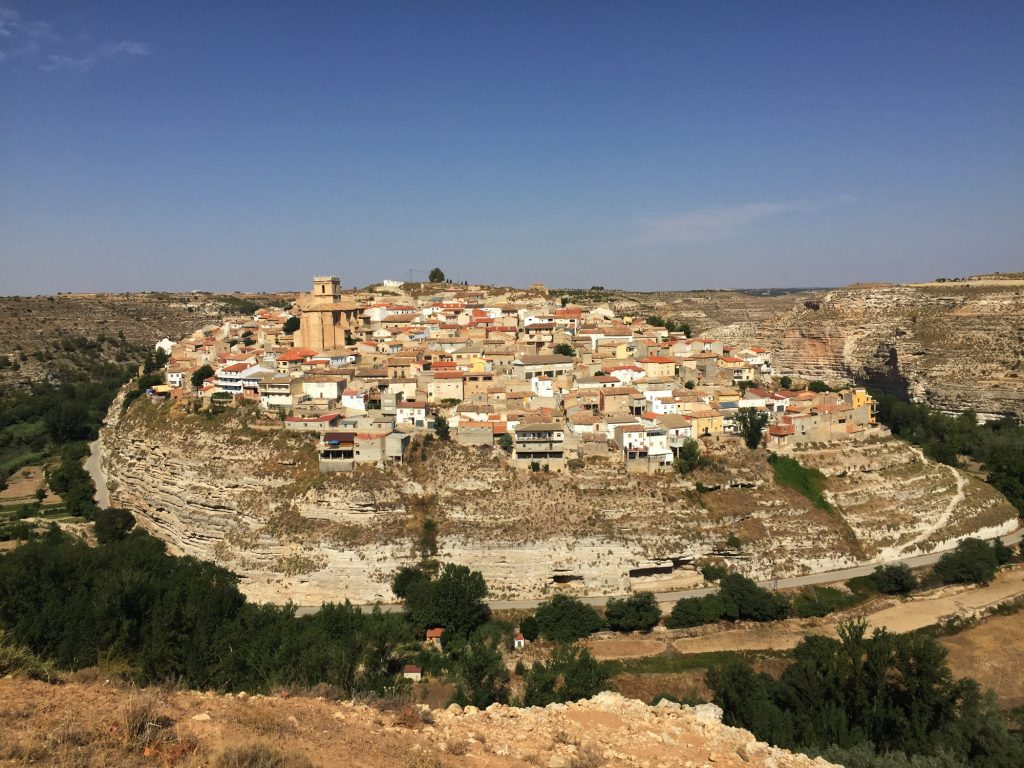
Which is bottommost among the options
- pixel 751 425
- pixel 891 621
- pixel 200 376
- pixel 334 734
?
pixel 891 621

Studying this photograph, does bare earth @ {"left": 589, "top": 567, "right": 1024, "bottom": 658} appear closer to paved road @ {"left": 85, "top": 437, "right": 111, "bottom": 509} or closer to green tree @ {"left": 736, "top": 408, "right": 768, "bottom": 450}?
green tree @ {"left": 736, "top": 408, "right": 768, "bottom": 450}

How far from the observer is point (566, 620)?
1012 inches

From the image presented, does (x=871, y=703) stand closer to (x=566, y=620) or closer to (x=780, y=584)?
(x=566, y=620)

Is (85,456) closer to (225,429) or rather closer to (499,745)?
(225,429)

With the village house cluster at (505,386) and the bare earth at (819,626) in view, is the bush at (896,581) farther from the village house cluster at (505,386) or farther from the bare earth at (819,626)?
the village house cluster at (505,386)

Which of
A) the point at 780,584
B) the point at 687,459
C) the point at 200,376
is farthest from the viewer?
the point at 200,376

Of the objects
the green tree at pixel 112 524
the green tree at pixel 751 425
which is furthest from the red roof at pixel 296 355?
the green tree at pixel 751 425

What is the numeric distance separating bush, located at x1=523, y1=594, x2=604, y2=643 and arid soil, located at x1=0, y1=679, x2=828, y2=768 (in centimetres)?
1535

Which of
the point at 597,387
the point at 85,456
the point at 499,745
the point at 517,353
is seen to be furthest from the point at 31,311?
the point at 499,745

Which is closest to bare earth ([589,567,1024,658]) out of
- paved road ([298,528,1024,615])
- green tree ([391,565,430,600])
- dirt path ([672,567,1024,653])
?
dirt path ([672,567,1024,653])

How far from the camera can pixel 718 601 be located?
2712cm

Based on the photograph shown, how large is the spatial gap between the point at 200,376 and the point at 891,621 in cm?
4179

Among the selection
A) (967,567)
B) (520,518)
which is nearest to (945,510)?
(967,567)

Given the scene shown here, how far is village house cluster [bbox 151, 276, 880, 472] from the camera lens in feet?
108
